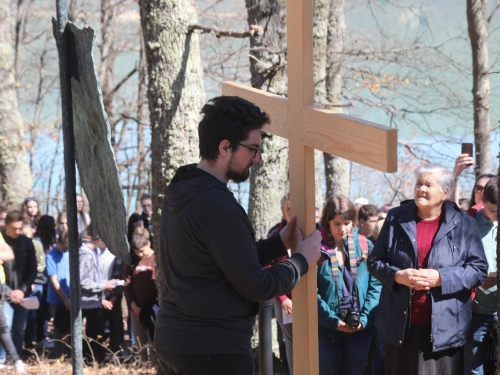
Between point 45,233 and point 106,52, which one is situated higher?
point 106,52

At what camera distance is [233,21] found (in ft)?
51.1

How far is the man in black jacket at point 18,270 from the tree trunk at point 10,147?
4595 mm

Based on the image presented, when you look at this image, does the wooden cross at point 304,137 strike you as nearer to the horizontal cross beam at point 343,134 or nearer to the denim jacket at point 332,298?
the horizontal cross beam at point 343,134

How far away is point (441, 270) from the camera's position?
414cm

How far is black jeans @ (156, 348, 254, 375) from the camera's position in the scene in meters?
2.73

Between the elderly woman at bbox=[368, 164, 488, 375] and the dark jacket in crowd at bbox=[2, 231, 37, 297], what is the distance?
17.0 ft

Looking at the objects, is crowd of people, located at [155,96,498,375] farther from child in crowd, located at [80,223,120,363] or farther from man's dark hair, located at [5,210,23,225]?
man's dark hair, located at [5,210,23,225]

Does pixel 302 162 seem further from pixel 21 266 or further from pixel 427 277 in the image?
pixel 21 266

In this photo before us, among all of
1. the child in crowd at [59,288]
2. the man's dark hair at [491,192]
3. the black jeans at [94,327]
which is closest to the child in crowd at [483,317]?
the man's dark hair at [491,192]

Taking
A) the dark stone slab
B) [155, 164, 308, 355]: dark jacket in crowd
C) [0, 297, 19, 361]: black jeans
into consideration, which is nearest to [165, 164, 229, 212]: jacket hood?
[155, 164, 308, 355]: dark jacket in crowd

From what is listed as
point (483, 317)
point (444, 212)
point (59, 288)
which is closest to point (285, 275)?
point (444, 212)

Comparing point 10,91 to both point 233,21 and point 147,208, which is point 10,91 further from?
point 233,21

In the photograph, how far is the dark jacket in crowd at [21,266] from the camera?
823 cm

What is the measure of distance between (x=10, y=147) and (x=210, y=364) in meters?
10.9
